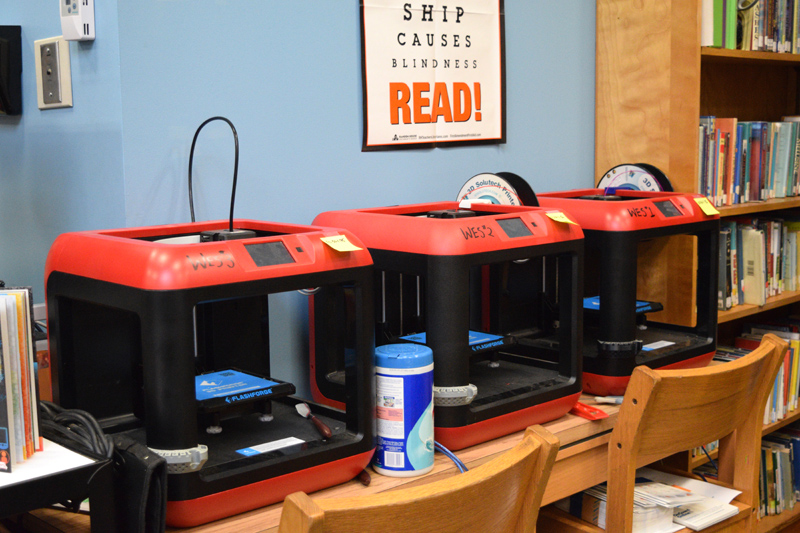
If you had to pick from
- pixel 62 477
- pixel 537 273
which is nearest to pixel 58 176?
pixel 62 477

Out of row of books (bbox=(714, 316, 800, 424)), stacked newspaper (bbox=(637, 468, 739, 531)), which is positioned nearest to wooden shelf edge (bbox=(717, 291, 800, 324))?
row of books (bbox=(714, 316, 800, 424))

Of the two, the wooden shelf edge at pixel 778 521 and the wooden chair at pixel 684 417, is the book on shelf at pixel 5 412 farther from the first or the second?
the wooden shelf edge at pixel 778 521

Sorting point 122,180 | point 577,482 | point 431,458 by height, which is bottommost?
point 577,482

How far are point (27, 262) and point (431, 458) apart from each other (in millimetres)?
957

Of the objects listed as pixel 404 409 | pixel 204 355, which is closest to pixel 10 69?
pixel 204 355

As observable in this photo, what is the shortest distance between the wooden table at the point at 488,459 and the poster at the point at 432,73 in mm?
688

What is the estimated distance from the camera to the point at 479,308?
1758mm

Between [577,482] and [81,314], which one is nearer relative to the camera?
[81,314]

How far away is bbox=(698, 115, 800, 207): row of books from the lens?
A: 2145 millimetres

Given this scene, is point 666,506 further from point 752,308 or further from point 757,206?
point 757,206

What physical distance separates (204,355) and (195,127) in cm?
42

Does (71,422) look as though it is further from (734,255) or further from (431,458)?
(734,255)

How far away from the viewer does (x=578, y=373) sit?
1422 millimetres

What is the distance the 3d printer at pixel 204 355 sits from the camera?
A: 36.6 inches
